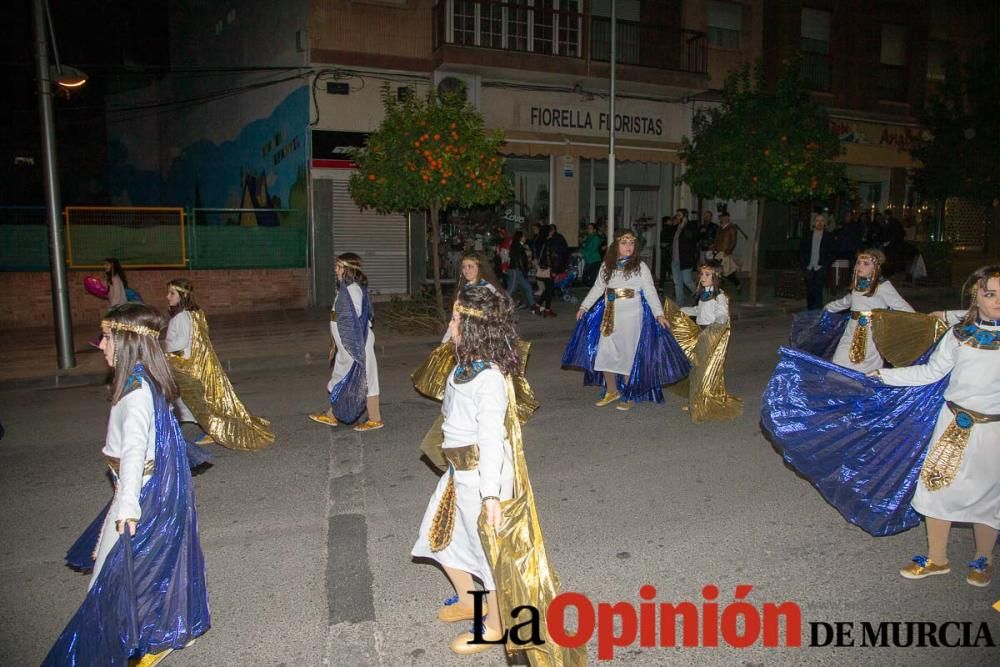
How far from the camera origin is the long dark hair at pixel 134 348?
11.5 ft

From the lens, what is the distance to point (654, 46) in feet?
66.9

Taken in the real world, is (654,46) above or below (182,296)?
above

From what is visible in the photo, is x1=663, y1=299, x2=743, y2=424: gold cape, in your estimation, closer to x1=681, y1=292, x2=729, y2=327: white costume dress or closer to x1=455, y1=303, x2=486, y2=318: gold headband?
x1=681, y1=292, x2=729, y2=327: white costume dress

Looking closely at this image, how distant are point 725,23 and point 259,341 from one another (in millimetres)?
16278

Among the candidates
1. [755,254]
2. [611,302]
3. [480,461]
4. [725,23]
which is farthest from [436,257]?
[725,23]

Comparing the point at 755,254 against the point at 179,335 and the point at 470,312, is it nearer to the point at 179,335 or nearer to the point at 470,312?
the point at 179,335

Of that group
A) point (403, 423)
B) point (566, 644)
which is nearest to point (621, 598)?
point (566, 644)

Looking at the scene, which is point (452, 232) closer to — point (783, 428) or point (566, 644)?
point (783, 428)

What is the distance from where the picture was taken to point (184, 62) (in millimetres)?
24797

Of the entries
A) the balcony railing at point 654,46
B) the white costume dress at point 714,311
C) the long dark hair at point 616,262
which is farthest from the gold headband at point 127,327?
the balcony railing at point 654,46

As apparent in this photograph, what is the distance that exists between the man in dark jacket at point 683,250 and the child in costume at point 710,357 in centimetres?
768

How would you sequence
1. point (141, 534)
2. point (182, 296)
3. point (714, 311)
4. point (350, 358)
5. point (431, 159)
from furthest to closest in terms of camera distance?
point (431, 159) → point (714, 311) → point (350, 358) → point (182, 296) → point (141, 534)

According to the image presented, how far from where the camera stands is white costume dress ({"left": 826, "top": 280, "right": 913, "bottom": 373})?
6.92 meters

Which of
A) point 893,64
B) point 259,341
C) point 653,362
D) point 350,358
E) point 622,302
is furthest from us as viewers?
point 893,64
